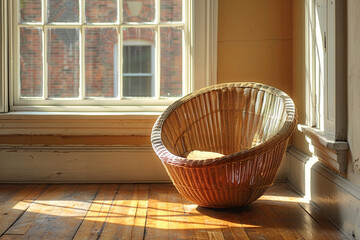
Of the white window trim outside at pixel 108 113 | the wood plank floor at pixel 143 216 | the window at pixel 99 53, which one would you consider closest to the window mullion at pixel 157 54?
the window at pixel 99 53

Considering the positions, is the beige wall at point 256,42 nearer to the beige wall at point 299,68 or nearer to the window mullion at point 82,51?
the beige wall at point 299,68

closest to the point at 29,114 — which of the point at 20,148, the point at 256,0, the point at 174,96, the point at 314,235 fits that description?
the point at 20,148

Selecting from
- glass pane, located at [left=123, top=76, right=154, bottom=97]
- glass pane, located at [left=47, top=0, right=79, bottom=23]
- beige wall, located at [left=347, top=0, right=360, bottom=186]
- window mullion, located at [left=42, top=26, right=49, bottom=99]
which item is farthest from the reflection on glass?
beige wall, located at [left=347, top=0, right=360, bottom=186]

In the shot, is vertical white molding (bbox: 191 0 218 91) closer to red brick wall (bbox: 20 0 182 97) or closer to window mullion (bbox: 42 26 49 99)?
red brick wall (bbox: 20 0 182 97)

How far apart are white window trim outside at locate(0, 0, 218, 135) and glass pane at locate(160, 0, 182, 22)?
13cm

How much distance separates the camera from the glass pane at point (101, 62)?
392 cm

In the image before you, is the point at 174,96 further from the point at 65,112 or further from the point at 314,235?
the point at 314,235

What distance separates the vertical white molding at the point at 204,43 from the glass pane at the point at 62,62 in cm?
87

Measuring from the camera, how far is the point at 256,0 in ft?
12.5

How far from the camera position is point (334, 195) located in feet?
8.80

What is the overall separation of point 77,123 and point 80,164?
11.5 inches

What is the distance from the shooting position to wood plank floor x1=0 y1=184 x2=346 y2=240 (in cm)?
252

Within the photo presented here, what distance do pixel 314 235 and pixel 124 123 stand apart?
5.58 feet

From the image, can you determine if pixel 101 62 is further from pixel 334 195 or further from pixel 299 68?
pixel 334 195
